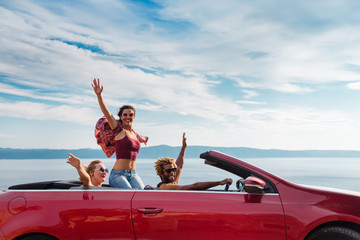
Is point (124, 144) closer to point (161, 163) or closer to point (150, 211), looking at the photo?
point (161, 163)

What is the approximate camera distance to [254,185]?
9.55 ft

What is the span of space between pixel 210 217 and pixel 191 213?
0.17m

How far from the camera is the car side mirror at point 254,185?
2.92m

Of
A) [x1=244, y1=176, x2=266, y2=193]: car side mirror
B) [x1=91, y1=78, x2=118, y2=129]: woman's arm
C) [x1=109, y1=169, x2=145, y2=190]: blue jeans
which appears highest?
[x1=91, y1=78, x2=118, y2=129]: woman's arm

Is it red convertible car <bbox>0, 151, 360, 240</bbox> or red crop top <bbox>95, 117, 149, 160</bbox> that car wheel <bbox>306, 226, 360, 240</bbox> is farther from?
red crop top <bbox>95, 117, 149, 160</bbox>

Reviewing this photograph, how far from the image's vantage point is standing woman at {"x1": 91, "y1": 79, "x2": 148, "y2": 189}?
4527mm

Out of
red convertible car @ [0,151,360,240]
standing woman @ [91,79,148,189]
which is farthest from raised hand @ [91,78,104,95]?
red convertible car @ [0,151,360,240]

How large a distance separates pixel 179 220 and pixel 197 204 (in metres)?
0.21

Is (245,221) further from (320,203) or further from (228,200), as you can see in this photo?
(320,203)

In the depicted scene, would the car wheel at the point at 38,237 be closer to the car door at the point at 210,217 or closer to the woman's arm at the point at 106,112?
the car door at the point at 210,217

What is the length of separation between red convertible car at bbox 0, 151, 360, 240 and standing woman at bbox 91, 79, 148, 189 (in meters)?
1.12

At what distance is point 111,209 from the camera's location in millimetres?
A: 3072

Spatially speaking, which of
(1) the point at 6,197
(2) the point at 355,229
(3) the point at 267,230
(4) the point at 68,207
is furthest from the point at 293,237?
(1) the point at 6,197

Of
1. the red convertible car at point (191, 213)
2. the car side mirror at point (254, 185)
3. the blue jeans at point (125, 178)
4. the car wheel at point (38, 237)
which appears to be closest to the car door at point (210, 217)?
the red convertible car at point (191, 213)
